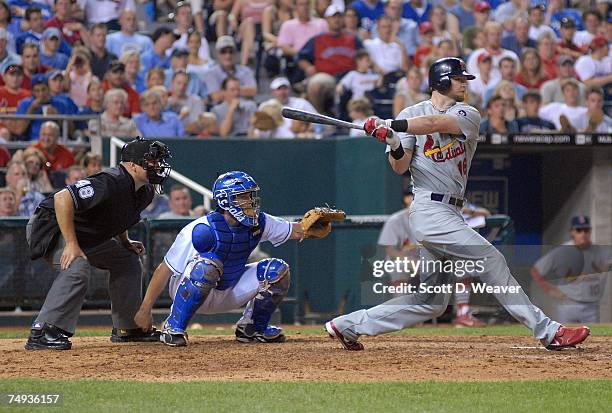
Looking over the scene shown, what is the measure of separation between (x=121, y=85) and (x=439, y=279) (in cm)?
675

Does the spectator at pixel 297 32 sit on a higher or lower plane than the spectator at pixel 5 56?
higher

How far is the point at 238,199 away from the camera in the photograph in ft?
25.6

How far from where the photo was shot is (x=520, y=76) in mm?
15336

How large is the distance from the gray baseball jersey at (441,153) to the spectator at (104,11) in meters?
8.37

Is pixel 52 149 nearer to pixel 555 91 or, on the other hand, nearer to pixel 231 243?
pixel 231 243

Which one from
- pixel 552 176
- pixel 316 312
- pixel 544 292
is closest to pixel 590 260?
pixel 544 292

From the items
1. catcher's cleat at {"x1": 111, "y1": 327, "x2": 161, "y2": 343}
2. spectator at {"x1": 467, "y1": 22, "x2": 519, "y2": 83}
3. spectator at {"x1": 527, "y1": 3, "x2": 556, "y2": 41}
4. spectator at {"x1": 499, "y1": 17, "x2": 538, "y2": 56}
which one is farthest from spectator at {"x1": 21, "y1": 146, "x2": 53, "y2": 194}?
spectator at {"x1": 527, "y1": 3, "x2": 556, "y2": 41}

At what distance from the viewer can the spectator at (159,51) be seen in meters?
14.5

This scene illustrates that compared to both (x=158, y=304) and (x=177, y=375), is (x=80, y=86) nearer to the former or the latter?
(x=158, y=304)

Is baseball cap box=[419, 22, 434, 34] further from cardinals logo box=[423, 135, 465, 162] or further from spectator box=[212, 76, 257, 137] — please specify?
cardinals logo box=[423, 135, 465, 162]

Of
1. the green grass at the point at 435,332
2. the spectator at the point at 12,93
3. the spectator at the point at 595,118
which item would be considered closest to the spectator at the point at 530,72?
the spectator at the point at 595,118

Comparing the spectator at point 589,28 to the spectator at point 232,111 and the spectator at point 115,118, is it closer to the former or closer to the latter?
the spectator at point 232,111

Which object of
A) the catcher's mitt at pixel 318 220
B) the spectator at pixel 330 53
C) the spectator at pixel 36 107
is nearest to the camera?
the catcher's mitt at pixel 318 220

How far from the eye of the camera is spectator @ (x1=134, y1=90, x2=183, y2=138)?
519 inches
